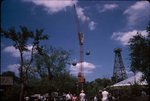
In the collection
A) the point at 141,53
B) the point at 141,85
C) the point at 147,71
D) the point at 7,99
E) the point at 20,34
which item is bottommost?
the point at 7,99

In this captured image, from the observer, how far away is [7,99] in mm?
33906

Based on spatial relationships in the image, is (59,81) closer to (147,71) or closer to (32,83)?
(32,83)

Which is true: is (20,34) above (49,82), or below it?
above

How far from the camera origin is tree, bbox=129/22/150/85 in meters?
16.8

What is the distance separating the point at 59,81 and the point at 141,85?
18.8m

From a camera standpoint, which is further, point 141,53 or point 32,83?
point 32,83

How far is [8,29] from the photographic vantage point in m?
28.4

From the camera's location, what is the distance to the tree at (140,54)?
16.8 meters

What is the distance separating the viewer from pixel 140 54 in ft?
59.1

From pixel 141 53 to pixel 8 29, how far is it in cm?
2230

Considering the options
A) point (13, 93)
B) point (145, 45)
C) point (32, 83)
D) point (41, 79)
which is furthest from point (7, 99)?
point (145, 45)

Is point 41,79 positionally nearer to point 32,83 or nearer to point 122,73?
point 32,83

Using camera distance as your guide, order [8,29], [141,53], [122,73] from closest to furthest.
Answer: [141,53]
[8,29]
[122,73]

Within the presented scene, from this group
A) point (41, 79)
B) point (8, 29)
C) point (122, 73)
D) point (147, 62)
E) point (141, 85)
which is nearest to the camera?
point (147, 62)
